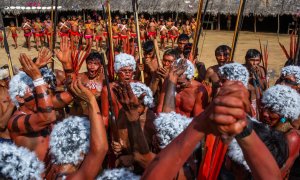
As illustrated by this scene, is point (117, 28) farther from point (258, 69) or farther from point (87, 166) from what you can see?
point (87, 166)

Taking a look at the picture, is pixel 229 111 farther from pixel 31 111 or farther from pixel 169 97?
pixel 31 111

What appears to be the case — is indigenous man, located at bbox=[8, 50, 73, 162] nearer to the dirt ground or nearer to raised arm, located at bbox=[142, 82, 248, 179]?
raised arm, located at bbox=[142, 82, 248, 179]

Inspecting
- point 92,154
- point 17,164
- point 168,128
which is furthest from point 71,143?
point 168,128

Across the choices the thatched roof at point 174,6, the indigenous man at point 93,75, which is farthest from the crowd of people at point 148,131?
the thatched roof at point 174,6

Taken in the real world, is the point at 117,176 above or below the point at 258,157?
below

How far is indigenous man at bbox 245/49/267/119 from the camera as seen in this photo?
4312mm

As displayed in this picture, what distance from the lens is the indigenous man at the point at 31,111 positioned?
250 centimetres

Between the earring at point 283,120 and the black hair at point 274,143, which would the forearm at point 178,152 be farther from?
the earring at point 283,120

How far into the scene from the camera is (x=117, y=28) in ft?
63.4

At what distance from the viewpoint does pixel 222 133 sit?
3.75 feet

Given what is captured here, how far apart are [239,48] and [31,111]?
16.6m

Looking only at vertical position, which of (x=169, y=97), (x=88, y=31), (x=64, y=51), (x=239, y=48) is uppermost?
(x=64, y=51)

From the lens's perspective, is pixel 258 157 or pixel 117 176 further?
pixel 117 176

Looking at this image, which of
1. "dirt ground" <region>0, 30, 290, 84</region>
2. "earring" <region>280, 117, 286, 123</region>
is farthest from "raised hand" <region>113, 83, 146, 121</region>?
"dirt ground" <region>0, 30, 290, 84</region>
